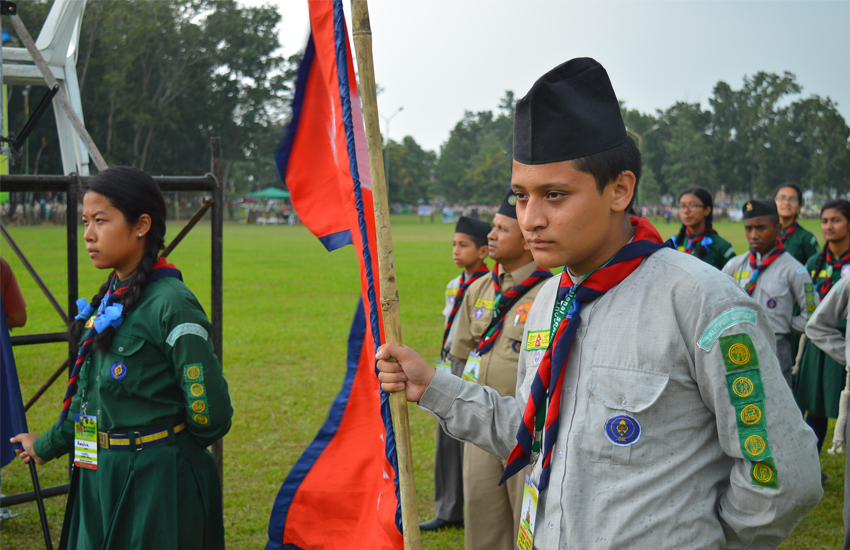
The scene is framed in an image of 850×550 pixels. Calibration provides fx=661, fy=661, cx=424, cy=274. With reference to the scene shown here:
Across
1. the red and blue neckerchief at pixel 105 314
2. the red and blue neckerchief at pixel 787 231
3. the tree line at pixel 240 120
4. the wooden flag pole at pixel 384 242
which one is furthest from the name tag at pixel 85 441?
the tree line at pixel 240 120

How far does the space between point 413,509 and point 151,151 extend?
51.5 m

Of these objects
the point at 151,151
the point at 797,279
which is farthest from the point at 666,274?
the point at 151,151

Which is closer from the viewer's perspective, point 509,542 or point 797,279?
point 509,542

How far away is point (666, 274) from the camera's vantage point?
5.11 feet

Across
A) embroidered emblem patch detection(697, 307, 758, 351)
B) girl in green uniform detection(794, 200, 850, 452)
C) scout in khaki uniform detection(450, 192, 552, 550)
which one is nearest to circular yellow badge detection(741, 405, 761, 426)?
embroidered emblem patch detection(697, 307, 758, 351)

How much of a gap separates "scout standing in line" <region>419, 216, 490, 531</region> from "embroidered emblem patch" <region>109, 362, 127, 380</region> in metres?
2.40

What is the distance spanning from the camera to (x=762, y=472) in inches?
56.1

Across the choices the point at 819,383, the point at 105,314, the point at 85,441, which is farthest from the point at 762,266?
the point at 85,441

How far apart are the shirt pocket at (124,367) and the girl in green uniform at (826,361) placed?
477 cm

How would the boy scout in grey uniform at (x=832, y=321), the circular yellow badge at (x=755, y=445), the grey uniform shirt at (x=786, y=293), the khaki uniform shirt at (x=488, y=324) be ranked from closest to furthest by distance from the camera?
the circular yellow badge at (x=755, y=445) < the khaki uniform shirt at (x=488, y=324) < the boy scout in grey uniform at (x=832, y=321) < the grey uniform shirt at (x=786, y=293)

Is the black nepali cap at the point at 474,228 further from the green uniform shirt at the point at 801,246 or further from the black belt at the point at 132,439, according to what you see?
the green uniform shirt at the point at 801,246

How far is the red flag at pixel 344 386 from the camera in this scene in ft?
8.57

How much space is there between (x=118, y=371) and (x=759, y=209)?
5.54m

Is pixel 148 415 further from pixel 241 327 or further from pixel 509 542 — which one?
pixel 241 327
